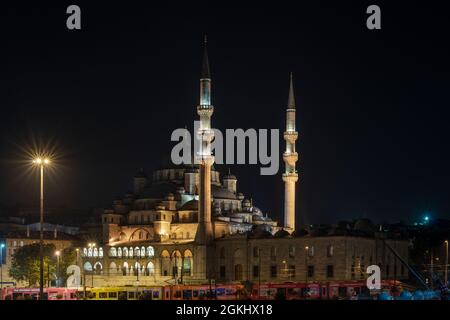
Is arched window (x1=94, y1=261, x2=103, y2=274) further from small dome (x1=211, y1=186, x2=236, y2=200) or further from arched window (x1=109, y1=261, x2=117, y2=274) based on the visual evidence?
small dome (x1=211, y1=186, x2=236, y2=200)

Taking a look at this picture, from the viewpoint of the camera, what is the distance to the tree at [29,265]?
81000 millimetres

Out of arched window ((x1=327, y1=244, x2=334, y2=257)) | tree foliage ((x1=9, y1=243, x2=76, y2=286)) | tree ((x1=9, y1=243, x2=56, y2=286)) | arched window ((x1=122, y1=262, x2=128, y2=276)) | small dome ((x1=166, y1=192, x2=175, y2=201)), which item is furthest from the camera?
small dome ((x1=166, y1=192, x2=175, y2=201))

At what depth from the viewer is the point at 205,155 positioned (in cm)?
7575

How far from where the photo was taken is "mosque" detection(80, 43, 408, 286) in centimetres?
7438

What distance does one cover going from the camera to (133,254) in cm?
8269

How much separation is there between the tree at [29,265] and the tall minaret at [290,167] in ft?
69.1

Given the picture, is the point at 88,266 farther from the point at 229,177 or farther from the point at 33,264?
the point at 229,177

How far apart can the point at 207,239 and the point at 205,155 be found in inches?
283

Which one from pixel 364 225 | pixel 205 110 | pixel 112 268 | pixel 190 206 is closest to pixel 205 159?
pixel 205 110

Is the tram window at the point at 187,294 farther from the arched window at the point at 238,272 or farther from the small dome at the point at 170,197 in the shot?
the small dome at the point at 170,197

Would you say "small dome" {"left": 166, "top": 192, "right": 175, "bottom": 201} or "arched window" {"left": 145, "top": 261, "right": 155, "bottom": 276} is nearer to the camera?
"arched window" {"left": 145, "top": 261, "right": 155, "bottom": 276}

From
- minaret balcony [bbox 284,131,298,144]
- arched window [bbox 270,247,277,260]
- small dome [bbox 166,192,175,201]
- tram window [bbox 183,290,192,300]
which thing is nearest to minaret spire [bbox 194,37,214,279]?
arched window [bbox 270,247,277,260]
